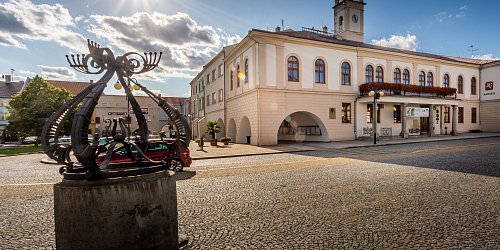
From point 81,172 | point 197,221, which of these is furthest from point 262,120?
point 81,172

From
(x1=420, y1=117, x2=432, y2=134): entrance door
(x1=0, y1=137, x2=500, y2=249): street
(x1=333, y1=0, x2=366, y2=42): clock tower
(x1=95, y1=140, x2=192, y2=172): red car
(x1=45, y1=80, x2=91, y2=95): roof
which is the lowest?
(x1=0, y1=137, x2=500, y2=249): street

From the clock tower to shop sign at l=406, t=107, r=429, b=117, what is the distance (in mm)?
11340

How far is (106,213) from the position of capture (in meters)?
3.02

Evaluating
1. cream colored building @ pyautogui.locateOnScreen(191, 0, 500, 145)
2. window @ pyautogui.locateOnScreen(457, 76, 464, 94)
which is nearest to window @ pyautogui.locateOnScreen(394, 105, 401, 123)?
cream colored building @ pyautogui.locateOnScreen(191, 0, 500, 145)

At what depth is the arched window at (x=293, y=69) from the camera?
23156mm

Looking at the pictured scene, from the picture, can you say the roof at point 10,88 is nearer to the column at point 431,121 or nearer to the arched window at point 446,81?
the column at point 431,121

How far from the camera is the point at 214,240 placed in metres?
3.99

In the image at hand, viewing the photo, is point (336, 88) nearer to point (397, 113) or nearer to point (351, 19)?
point (397, 113)

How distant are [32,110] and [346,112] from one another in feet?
112

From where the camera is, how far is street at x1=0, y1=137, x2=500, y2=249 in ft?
12.9

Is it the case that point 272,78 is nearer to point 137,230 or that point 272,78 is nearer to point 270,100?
point 270,100

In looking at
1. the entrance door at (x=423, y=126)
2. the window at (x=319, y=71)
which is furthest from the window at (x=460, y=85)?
the window at (x=319, y=71)

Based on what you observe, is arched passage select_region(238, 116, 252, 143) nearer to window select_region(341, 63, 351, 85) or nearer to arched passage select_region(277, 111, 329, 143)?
arched passage select_region(277, 111, 329, 143)

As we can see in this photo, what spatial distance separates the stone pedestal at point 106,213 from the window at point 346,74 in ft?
81.6
